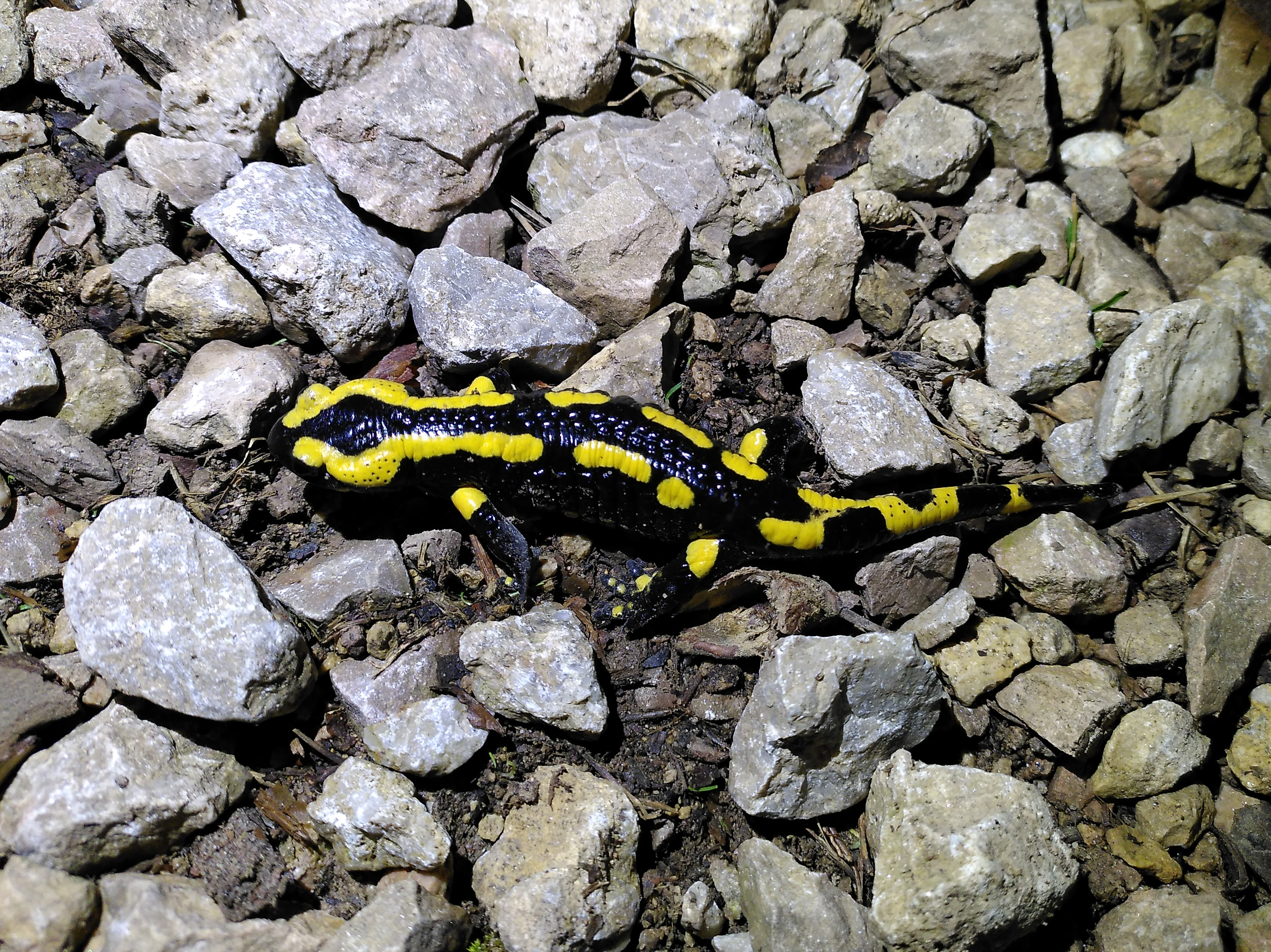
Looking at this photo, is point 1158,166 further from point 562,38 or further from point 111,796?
point 111,796

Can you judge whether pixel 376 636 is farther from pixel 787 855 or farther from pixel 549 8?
pixel 549 8

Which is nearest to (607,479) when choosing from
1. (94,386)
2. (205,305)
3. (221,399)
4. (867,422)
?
(867,422)

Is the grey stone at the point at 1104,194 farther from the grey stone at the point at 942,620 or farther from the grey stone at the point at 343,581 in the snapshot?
the grey stone at the point at 343,581

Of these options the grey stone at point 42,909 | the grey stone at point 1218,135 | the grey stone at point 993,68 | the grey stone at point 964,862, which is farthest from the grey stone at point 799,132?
the grey stone at point 42,909

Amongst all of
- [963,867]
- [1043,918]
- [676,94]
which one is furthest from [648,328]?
[1043,918]

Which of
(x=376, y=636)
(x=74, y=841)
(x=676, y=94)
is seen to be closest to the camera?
(x=74, y=841)

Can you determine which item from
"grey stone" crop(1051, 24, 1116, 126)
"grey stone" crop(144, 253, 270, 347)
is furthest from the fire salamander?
"grey stone" crop(1051, 24, 1116, 126)
